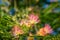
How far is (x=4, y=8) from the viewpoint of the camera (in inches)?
87.6

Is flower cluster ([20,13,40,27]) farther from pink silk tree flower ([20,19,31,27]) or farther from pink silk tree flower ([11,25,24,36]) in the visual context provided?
pink silk tree flower ([11,25,24,36])

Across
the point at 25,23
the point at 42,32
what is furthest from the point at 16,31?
the point at 42,32

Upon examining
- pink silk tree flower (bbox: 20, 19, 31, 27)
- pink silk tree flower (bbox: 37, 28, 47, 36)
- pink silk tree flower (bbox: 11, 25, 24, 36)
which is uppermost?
pink silk tree flower (bbox: 20, 19, 31, 27)

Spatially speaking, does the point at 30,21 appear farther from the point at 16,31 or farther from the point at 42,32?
→ the point at 16,31

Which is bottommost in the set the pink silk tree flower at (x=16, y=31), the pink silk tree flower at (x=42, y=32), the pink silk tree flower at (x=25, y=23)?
the pink silk tree flower at (x=42, y=32)

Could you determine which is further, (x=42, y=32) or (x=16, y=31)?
(x=42, y=32)

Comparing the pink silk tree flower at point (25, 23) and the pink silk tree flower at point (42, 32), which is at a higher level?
the pink silk tree flower at point (25, 23)

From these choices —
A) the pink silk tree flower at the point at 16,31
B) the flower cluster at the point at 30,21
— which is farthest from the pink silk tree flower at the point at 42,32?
the pink silk tree flower at the point at 16,31

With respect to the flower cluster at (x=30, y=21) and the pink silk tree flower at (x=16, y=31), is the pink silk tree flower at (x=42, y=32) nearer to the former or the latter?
the flower cluster at (x=30, y=21)

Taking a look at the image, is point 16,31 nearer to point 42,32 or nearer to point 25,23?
point 25,23

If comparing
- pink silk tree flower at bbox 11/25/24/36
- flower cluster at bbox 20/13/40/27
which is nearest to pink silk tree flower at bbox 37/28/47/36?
flower cluster at bbox 20/13/40/27

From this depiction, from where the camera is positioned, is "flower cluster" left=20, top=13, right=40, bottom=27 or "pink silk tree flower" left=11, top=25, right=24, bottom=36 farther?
"flower cluster" left=20, top=13, right=40, bottom=27

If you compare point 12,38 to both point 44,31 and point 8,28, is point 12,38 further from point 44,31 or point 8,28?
point 44,31

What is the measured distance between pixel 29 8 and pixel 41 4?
22 centimetres
